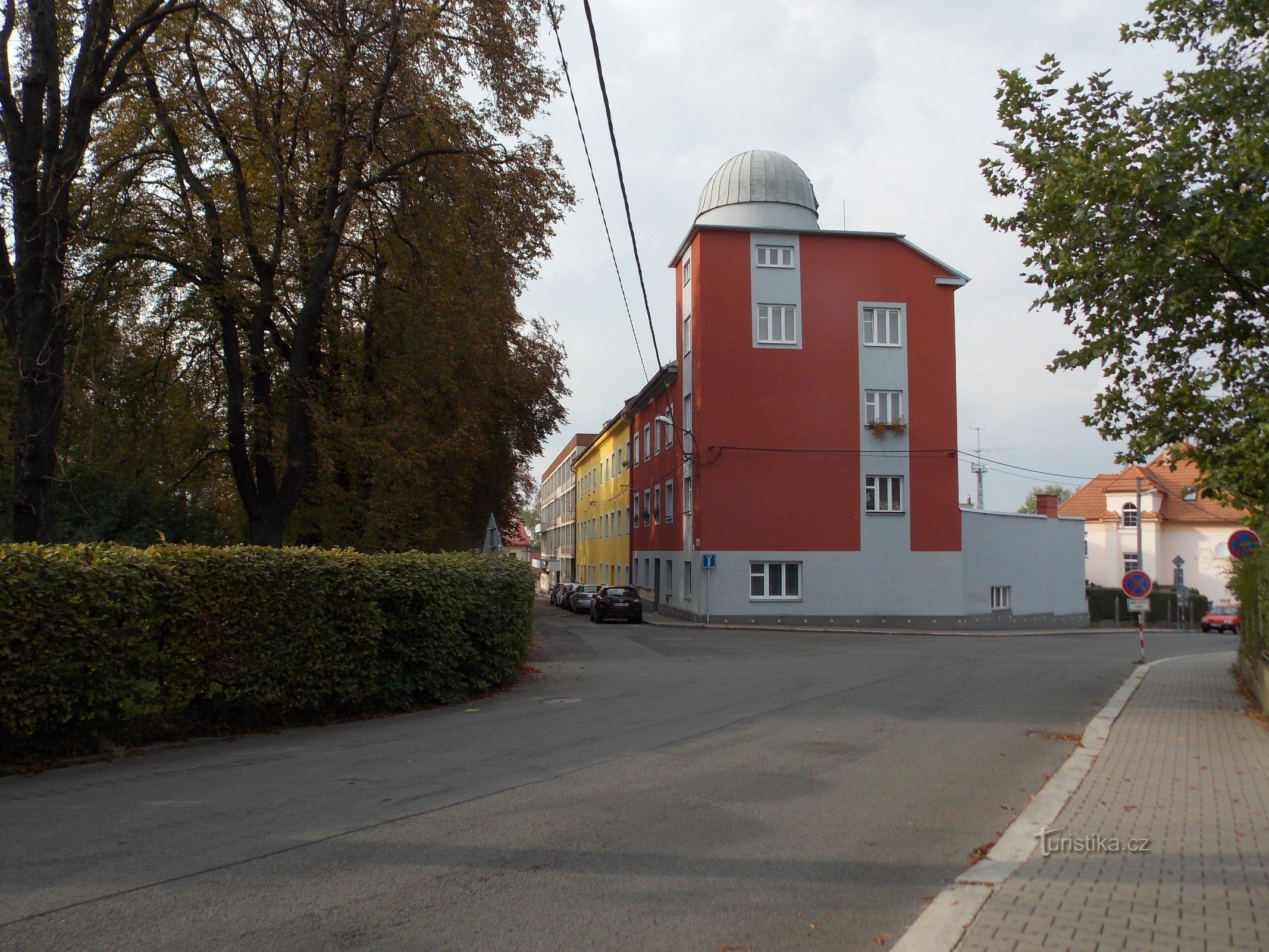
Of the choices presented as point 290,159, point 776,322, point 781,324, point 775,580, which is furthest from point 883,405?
point 290,159

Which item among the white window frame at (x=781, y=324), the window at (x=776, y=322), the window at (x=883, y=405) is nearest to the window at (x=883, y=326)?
the window at (x=883, y=405)

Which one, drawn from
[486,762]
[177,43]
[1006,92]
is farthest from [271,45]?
[486,762]

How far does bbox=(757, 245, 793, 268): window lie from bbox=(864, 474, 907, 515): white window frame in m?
8.42

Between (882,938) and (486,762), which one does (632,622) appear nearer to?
(486,762)

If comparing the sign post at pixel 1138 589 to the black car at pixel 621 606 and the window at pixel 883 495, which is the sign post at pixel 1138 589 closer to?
the window at pixel 883 495

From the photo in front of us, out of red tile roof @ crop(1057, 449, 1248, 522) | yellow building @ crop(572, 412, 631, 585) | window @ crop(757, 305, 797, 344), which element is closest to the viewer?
window @ crop(757, 305, 797, 344)

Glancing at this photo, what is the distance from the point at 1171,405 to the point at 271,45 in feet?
44.3

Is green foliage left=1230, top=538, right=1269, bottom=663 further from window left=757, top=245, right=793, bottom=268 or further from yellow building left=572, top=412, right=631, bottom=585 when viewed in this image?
yellow building left=572, top=412, right=631, bottom=585

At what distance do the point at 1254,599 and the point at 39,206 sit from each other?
17261 mm


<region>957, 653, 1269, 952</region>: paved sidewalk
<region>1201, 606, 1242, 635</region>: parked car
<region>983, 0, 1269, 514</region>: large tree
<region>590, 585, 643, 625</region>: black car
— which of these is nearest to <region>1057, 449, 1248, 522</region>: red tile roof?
<region>1201, 606, 1242, 635</region>: parked car

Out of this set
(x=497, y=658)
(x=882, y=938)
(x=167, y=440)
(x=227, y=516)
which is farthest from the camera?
(x=227, y=516)

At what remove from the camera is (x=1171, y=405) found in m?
11.4

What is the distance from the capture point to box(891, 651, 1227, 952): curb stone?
174 inches

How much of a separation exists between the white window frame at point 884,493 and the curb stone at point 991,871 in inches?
1049
